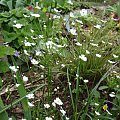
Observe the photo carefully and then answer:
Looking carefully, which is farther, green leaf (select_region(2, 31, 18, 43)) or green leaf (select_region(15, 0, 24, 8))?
green leaf (select_region(15, 0, 24, 8))

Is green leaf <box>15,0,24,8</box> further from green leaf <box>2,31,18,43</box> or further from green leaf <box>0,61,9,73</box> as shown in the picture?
green leaf <box>0,61,9,73</box>

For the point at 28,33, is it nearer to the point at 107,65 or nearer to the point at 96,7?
the point at 107,65

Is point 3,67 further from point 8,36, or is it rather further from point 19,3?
point 19,3

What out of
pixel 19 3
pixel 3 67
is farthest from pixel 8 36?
pixel 19 3

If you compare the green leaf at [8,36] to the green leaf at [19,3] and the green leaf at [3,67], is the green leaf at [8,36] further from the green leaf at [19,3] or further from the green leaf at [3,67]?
the green leaf at [19,3]

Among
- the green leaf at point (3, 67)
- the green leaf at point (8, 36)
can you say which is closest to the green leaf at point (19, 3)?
the green leaf at point (8, 36)

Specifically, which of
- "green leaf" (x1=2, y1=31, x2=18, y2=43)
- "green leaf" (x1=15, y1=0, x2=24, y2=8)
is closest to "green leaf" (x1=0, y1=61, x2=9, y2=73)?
"green leaf" (x1=2, y1=31, x2=18, y2=43)


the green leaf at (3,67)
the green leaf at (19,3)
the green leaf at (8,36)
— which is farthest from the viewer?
the green leaf at (19,3)

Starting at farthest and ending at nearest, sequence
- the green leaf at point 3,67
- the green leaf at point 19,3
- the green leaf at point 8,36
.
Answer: the green leaf at point 19,3 < the green leaf at point 8,36 < the green leaf at point 3,67

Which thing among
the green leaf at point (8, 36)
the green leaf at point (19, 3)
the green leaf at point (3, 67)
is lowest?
the green leaf at point (19, 3)

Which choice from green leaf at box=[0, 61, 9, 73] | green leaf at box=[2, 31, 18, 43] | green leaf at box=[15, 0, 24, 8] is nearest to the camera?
green leaf at box=[0, 61, 9, 73]

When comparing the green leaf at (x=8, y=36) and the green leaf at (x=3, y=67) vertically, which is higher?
the green leaf at (x=3, y=67)

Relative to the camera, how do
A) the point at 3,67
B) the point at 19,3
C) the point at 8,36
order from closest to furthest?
the point at 3,67
the point at 8,36
the point at 19,3
